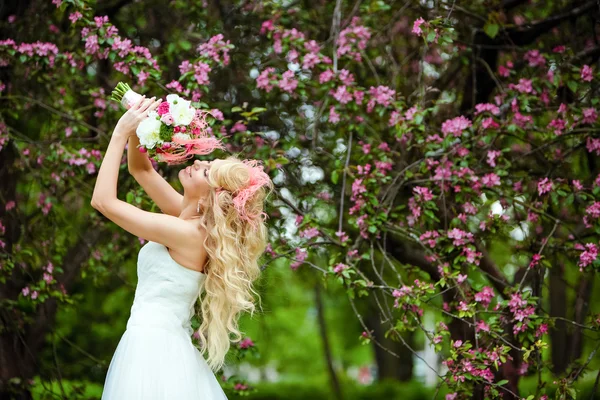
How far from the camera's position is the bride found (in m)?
2.90

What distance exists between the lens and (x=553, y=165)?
426 centimetres

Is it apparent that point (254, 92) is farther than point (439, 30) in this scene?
Yes

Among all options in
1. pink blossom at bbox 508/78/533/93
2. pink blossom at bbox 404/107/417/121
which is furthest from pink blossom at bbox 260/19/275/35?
pink blossom at bbox 508/78/533/93

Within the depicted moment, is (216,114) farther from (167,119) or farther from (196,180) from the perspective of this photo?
(167,119)

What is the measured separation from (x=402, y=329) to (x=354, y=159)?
4.94 feet

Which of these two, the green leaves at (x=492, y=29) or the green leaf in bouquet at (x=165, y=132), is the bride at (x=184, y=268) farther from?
the green leaves at (x=492, y=29)

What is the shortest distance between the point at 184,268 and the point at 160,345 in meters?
0.34

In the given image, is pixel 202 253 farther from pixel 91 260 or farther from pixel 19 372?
pixel 19 372

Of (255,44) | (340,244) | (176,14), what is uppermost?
(176,14)

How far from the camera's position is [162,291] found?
119 inches

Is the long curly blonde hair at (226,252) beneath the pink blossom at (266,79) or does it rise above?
beneath

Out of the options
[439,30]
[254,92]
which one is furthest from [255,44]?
[439,30]

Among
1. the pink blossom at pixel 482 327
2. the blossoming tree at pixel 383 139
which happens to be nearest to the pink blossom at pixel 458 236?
the blossoming tree at pixel 383 139

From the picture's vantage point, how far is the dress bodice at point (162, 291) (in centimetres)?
300
